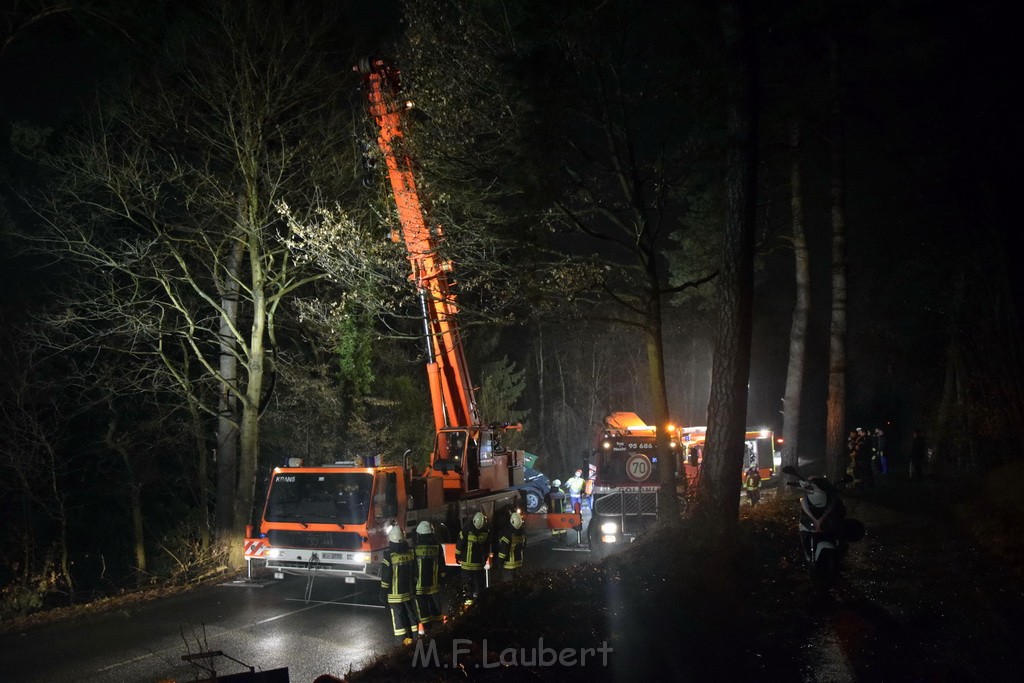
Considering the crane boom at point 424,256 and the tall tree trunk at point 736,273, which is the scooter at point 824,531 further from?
the crane boom at point 424,256

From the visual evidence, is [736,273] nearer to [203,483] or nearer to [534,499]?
[534,499]

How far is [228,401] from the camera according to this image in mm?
18531

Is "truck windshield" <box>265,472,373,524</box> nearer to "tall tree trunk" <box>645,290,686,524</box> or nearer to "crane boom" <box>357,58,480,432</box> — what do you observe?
"crane boom" <box>357,58,480,432</box>

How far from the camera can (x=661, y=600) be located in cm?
796

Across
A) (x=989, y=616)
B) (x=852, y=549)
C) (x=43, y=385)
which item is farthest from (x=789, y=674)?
(x=43, y=385)

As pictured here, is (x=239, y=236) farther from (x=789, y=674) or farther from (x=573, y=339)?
(x=573, y=339)

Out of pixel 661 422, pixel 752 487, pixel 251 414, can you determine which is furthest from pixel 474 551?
pixel 752 487

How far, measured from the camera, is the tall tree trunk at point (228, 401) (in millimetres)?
17594

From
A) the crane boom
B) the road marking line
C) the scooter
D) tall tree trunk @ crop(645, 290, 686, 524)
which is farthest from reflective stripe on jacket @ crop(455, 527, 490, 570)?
the scooter

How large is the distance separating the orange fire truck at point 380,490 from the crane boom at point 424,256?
0.02 metres

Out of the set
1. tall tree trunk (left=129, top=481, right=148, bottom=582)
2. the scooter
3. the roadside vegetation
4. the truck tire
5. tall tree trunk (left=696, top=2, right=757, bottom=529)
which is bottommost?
tall tree trunk (left=129, top=481, right=148, bottom=582)

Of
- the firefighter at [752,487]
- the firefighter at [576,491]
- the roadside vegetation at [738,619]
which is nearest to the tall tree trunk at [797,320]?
the firefighter at [752,487]

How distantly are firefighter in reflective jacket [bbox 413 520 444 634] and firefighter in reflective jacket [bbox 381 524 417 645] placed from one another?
0.32 ft

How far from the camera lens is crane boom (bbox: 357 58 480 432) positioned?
1298cm
